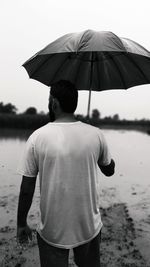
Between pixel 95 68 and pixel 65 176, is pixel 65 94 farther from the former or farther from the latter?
pixel 95 68

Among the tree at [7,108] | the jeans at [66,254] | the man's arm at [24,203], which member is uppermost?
the man's arm at [24,203]

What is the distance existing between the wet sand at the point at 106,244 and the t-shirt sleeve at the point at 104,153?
210 cm

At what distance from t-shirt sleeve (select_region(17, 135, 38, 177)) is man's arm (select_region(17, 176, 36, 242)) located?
0.15ft

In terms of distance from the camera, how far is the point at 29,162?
1983mm

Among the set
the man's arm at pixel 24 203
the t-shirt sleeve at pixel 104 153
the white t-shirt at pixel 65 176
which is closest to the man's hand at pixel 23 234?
the man's arm at pixel 24 203

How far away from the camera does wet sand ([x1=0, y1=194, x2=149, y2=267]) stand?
3818 mm

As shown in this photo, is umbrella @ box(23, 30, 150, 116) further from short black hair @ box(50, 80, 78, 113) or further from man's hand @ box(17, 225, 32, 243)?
man's hand @ box(17, 225, 32, 243)

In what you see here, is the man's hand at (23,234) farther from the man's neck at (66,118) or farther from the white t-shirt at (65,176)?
the man's neck at (66,118)

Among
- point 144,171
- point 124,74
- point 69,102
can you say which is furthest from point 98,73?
point 144,171

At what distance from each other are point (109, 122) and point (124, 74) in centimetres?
6750

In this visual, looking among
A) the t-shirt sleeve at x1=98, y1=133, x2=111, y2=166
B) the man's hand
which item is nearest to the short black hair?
the t-shirt sleeve at x1=98, y1=133, x2=111, y2=166

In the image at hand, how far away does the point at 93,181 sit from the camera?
80.4 inches

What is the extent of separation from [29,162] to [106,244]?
292 cm

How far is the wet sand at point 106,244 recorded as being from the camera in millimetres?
3818
